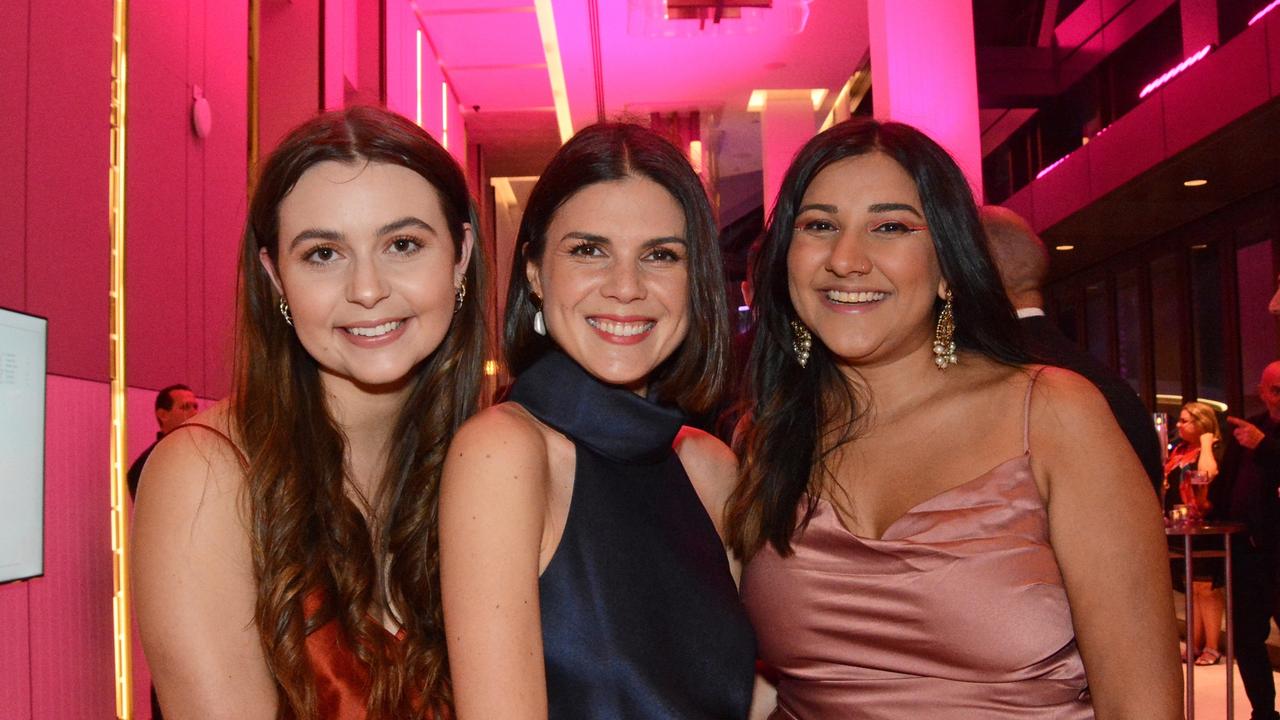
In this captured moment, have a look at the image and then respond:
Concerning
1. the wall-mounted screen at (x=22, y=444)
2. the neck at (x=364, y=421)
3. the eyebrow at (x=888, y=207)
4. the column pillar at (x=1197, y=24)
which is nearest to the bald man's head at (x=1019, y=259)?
the eyebrow at (x=888, y=207)

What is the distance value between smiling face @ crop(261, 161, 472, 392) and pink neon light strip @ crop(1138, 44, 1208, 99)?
23.7 feet

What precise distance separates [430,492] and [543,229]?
0.49 metres

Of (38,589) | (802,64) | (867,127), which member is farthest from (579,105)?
(867,127)

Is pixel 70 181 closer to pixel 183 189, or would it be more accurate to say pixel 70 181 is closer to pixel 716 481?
pixel 183 189

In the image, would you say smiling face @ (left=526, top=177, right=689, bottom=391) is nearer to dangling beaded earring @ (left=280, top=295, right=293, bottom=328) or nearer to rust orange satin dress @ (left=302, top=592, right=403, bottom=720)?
dangling beaded earring @ (left=280, top=295, right=293, bottom=328)

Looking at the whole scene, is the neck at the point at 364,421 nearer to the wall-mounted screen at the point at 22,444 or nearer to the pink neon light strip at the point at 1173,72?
the wall-mounted screen at the point at 22,444

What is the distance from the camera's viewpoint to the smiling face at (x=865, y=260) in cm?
196

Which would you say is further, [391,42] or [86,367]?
[391,42]

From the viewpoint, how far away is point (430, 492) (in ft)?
6.12

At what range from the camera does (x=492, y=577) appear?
4.92ft

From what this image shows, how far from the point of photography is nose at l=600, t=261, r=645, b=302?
1.75 metres

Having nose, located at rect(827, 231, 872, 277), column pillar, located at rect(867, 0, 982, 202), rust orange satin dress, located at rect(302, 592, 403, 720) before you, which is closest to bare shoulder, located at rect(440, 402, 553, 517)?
rust orange satin dress, located at rect(302, 592, 403, 720)

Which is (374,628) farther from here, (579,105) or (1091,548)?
(579,105)

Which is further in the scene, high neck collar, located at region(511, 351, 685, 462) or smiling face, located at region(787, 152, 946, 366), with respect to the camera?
smiling face, located at region(787, 152, 946, 366)
